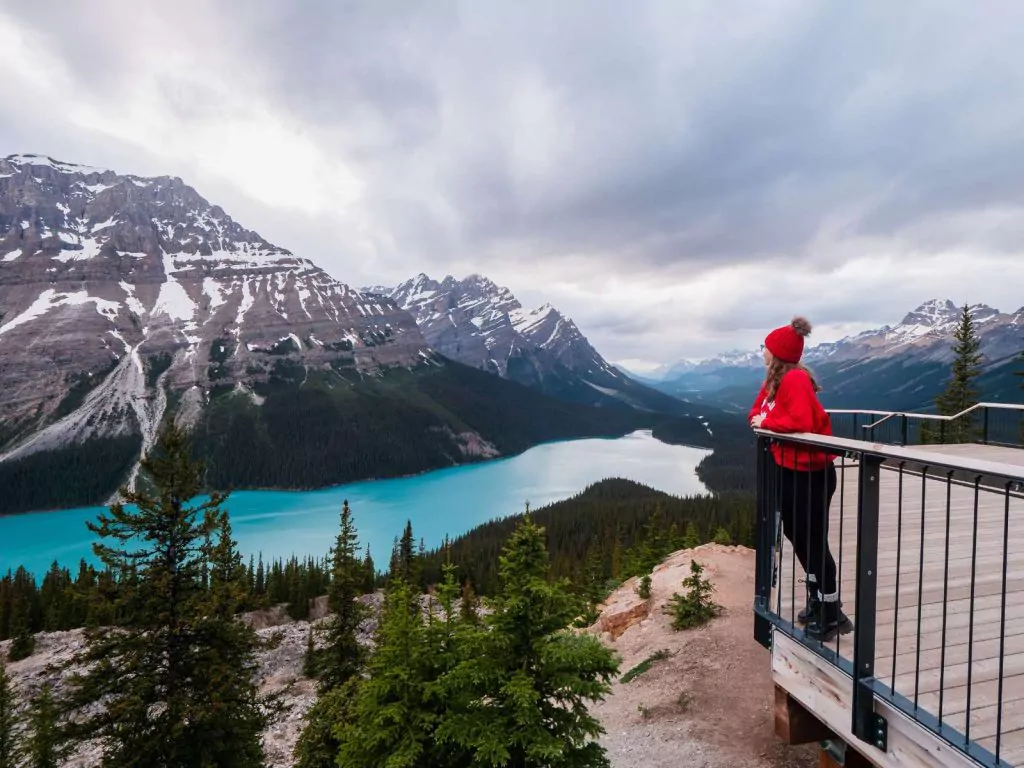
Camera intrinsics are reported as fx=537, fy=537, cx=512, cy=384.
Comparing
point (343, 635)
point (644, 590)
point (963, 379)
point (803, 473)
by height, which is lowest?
point (343, 635)

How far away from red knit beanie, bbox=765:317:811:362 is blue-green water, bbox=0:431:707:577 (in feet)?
270

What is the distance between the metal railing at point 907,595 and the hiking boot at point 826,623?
16mm

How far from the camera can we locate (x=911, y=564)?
557cm

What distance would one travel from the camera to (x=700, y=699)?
9.45 meters

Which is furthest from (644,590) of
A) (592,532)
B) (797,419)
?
(592,532)

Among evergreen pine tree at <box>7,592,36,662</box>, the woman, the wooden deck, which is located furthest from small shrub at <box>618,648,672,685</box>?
evergreen pine tree at <box>7,592,36,662</box>

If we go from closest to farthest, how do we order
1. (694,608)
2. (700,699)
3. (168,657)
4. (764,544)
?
(764,544), (700,699), (168,657), (694,608)

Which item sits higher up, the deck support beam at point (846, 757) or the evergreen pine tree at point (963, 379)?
the evergreen pine tree at point (963, 379)

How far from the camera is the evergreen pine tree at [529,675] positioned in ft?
21.9

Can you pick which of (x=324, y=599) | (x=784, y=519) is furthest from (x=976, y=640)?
(x=324, y=599)

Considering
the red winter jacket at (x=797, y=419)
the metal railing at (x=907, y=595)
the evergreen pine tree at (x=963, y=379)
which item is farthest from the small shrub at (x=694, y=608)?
the evergreen pine tree at (x=963, y=379)

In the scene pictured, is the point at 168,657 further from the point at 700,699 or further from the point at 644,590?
the point at 644,590

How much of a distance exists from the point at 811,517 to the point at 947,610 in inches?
64.9

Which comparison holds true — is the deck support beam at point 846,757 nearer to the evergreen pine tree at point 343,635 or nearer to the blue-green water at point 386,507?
the evergreen pine tree at point 343,635
